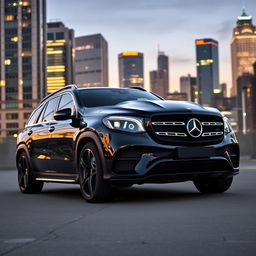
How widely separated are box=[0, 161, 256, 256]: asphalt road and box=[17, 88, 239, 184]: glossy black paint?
16.0 inches

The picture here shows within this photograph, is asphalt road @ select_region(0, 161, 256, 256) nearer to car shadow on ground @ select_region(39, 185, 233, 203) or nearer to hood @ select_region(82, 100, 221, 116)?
car shadow on ground @ select_region(39, 185, 233, 203)

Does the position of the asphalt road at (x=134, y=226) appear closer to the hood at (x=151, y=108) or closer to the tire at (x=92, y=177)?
the tire at (x=92, y=177)

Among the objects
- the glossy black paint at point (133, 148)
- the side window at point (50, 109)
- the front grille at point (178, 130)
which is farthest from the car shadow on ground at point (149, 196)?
the side window at point (50, 109)

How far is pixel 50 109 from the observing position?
389 inches

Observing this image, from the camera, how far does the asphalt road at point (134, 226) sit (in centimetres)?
434

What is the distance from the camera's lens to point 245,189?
948 centimetres

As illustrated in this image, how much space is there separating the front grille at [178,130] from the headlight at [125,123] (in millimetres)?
170

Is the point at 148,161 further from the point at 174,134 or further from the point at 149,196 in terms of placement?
the point at 149,196

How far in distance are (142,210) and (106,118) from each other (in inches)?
57.9

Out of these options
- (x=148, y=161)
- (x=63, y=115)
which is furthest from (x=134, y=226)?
(x=63, y=115)

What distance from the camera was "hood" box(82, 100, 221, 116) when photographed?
757 centimetres

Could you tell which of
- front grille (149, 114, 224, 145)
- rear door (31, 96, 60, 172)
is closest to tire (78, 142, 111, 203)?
front grille (149, 114, 224, 145)

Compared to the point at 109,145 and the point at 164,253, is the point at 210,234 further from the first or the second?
the point at 109,145

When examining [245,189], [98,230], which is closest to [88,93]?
[245,189]
